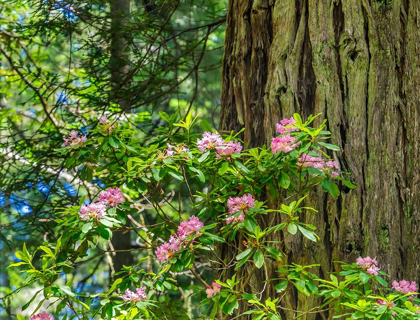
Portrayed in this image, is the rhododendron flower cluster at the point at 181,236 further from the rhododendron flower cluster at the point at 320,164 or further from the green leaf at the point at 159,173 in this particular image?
the rhododendron flower cluster at the point at 320,164

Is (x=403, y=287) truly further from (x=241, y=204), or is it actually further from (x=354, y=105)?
(x=354, y=105)

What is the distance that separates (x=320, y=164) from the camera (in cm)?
195

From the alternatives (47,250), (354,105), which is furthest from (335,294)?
(47,250)

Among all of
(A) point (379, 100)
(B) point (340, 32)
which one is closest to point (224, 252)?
(A) point (379, 100)

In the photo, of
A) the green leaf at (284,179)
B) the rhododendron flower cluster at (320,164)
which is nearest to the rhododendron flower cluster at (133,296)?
the green leaf at (284,179)

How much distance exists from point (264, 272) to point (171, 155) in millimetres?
653

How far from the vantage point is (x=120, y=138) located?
2.31 metres

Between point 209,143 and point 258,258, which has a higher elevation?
point 209,143

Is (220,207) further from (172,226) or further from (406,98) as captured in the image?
(406,98)

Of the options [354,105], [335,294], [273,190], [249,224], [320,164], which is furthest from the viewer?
[354,105]

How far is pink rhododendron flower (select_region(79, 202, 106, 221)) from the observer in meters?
1.89

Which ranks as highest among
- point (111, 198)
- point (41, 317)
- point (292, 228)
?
A: point (111, 198)

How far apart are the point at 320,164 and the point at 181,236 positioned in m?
0.58

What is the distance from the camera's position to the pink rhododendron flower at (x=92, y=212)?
1.89m
